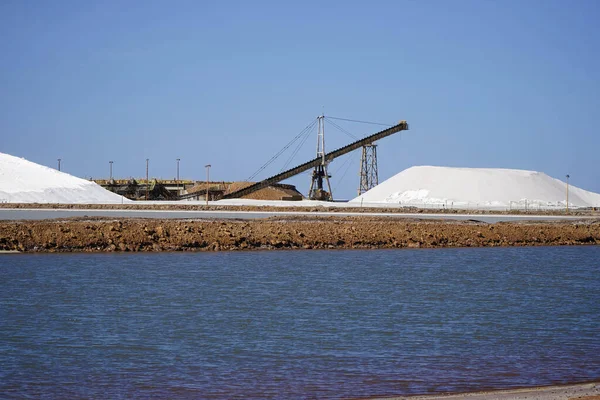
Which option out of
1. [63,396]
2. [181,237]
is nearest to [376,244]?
[181,237]

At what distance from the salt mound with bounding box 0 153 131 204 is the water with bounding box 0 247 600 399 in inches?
1833

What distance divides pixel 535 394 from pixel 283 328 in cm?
548

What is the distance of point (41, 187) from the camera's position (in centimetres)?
7069

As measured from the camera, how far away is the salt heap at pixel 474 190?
7254 cm

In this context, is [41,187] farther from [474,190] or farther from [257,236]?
[257,236]

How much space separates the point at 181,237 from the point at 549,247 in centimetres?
1597

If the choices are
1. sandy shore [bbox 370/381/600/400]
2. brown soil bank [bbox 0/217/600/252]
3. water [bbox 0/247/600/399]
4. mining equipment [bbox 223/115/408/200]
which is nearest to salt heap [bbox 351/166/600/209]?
mining equipment [bbox 223/115/408/200]

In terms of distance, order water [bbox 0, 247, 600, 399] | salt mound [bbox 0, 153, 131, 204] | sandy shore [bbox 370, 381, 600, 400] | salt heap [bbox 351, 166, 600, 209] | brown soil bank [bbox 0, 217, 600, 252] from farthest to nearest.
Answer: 1. salt heap [bbox 351, 166, 600, 209]
2. salt mound [bbox 0, 153, 131, 204]
3. brown soil bank [bbox 0, 217, 600, 252]
4. water [bbox 0, 247, 600, 399]
5. sandy shore [bbox 370, 381, 600, 400]

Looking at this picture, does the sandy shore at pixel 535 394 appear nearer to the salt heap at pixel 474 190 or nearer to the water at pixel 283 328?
the water at pixel 283 328

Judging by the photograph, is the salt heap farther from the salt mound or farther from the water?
the water

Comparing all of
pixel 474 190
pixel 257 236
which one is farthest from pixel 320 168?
pixel 257 236

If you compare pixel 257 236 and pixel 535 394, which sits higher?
pixel 257 236

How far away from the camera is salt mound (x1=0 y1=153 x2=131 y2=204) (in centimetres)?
6831

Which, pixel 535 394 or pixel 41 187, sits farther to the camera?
Answer: pixel 41 187
